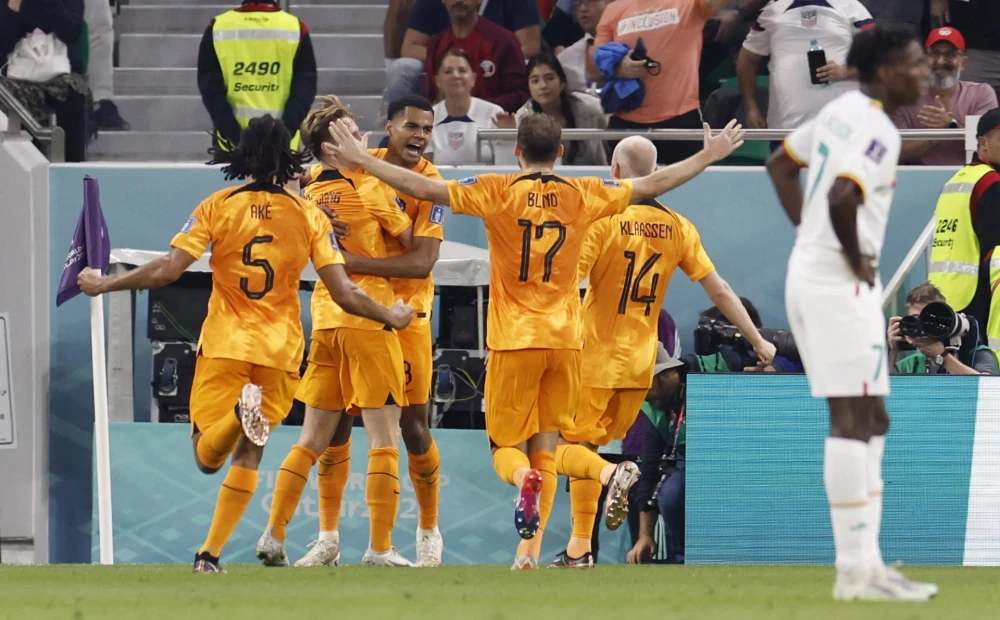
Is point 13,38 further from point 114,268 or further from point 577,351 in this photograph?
point 577,351

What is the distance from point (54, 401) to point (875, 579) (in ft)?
29.6

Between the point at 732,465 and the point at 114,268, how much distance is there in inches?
203

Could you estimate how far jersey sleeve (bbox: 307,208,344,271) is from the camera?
7918 mm

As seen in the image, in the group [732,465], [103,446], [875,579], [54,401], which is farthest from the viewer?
[54,401]

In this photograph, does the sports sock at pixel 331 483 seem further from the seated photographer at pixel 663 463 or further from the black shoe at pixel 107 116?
the black shoe at pixel 107 116

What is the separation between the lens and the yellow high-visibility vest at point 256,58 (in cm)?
1278

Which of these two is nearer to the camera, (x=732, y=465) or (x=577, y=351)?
(x=577, y=351)

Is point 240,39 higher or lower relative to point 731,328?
higher

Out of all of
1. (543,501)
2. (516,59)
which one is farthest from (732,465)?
(516,59)

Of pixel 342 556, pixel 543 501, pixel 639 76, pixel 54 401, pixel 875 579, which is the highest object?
pixel 639 76

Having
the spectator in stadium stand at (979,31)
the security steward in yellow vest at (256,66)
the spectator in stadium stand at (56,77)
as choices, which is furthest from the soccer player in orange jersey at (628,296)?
the spectator in stadium stand at (56,77)

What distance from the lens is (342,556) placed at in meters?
12.2

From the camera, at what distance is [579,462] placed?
28.6 feet

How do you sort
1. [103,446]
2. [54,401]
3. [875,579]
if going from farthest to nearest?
[54,401] → [103,446] → [875,579]
